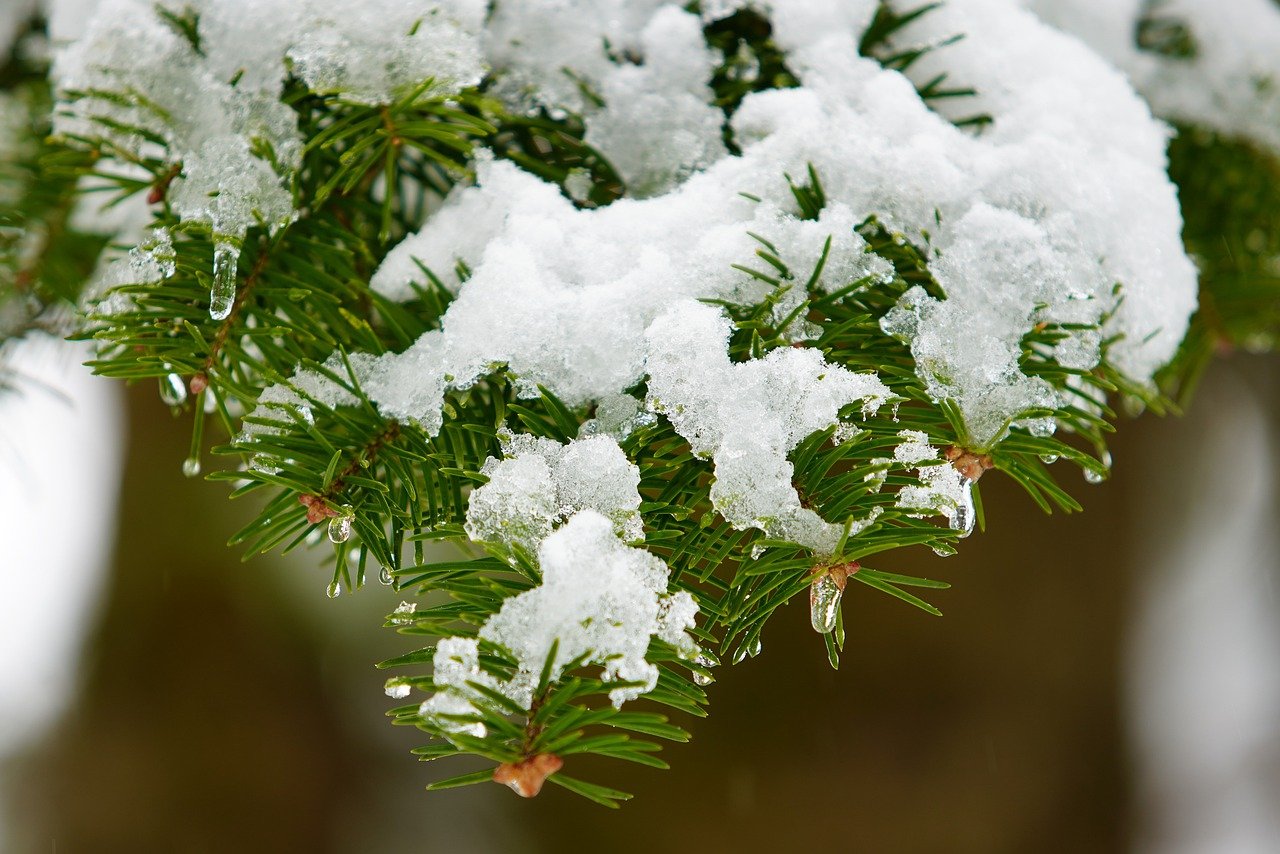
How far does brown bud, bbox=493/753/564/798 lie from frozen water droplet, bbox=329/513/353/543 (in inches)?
5.1

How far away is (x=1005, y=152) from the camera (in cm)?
43

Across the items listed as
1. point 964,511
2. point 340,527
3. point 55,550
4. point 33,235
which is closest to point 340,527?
point 340,527

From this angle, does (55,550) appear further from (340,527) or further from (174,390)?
Answer: (340,527)

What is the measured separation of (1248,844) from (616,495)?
248cm

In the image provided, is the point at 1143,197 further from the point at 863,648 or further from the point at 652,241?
the point at 863,648

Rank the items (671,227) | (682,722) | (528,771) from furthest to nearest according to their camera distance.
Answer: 1. (682,722)
2. (671,227)
3. (528,771)

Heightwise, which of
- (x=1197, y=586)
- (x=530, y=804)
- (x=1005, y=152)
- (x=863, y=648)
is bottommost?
(x=530, y=804)

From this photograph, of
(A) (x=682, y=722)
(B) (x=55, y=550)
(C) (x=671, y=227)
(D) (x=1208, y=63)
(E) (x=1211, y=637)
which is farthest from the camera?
(E) (x=1211, y=637)

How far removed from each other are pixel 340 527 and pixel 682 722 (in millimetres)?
1105

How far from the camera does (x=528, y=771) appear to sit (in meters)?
0.29

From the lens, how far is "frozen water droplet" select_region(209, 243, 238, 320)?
1.23ft

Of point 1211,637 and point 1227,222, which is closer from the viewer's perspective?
point 1227,222

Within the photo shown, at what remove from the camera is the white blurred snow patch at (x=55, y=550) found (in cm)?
146

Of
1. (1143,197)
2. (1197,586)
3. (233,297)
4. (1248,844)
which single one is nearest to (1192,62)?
(1143,197)
